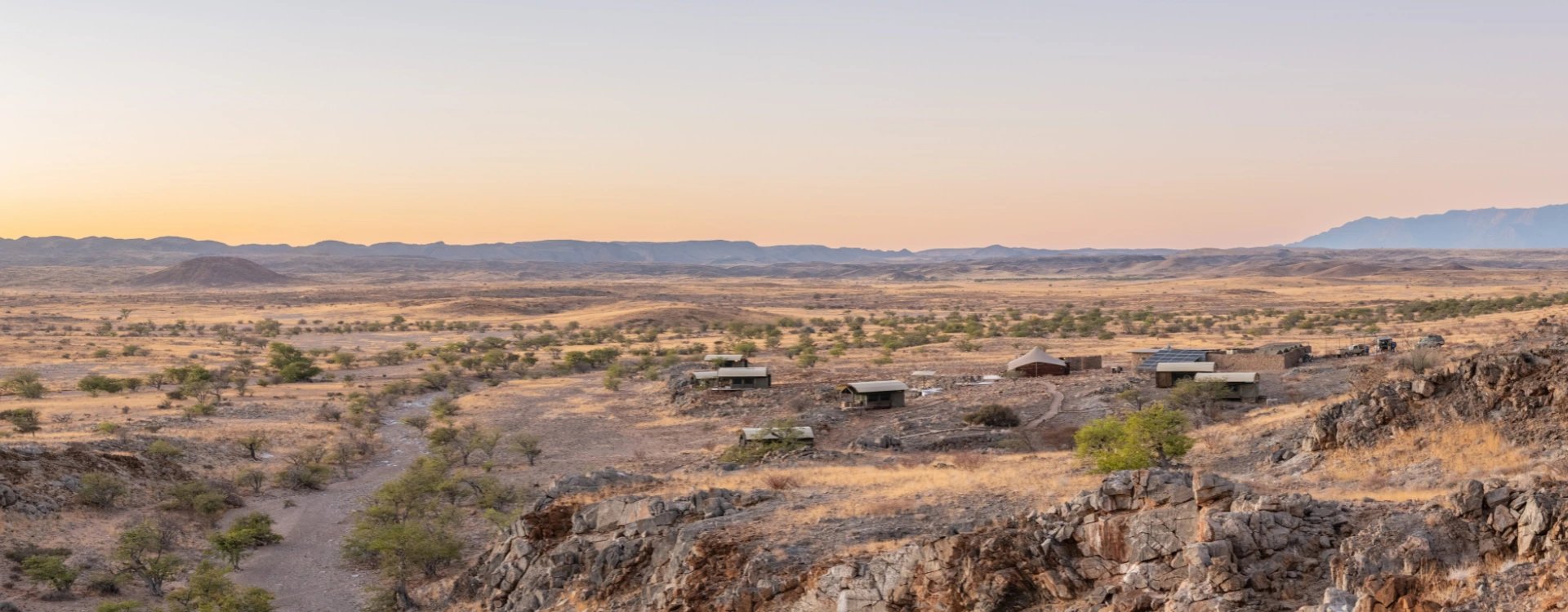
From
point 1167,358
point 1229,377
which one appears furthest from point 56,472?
point 1167,358

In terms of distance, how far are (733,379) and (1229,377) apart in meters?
23.8

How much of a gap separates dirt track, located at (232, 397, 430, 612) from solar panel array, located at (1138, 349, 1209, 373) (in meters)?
34.2

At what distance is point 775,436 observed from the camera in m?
36.1

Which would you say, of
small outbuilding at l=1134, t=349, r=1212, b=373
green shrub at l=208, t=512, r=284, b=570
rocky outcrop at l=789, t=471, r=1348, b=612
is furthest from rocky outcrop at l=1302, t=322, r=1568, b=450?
small outbuilding at l=1134, t=349, r=1212, b=373

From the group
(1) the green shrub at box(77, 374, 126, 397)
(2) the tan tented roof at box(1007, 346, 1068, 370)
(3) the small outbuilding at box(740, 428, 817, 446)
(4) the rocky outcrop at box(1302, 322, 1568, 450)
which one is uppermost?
(4) the rocky outcrop at box(1302, 322, 1568, 450)

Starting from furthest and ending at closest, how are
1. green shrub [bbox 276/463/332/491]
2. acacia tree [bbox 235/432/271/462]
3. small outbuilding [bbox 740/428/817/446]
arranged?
acacia tree [bbox 235/432/271/462], green shrub [bbox 276/463/332/491], small outbuilding [bbox 740/428/817/446]

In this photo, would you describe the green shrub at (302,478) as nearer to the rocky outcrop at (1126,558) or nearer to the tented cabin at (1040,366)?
the rocky outcrop at (1126,558)

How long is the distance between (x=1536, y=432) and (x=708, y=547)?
1467cm

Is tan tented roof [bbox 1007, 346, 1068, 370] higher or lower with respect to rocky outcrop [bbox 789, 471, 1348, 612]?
lower

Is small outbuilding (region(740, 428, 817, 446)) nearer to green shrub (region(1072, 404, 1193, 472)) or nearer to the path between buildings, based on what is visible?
the path between buildings

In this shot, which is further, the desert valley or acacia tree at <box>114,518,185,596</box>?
acacia tree at <box>114,518,185,596</box>

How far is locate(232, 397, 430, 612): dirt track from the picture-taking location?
26.9m

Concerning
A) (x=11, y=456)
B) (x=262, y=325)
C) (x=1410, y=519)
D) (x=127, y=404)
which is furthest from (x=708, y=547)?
(x=262, y=325)

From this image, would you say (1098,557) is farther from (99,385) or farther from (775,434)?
(99,385)
